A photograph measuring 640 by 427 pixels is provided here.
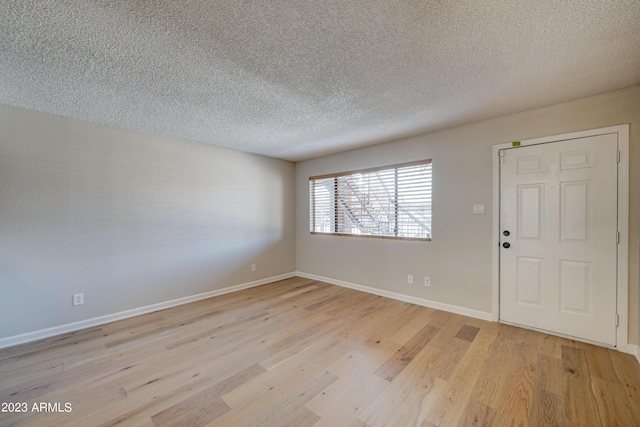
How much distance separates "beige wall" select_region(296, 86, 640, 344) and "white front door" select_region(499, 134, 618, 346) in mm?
130

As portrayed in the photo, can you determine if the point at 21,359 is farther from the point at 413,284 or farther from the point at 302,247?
the point at 413,284

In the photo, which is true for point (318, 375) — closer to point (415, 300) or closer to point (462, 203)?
point (415, 300)

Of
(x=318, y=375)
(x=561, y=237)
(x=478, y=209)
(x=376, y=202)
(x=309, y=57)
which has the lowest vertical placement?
(x=318, y=375)

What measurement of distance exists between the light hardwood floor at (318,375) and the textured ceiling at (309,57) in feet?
7.71

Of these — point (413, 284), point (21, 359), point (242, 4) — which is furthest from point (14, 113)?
point (413, 284)

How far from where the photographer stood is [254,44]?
1622 millimetres

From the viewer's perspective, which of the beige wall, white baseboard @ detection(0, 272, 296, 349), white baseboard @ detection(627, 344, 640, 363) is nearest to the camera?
white baseboard @ detection(627, 344, 640, 363)

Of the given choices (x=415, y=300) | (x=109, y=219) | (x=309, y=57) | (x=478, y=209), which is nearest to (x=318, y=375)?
(x=415, y=300)

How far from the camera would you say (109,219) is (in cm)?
302

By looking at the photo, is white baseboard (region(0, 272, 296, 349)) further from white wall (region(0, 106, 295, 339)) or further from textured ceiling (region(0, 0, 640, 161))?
textured ceiling (region(0, 0, 640, 161))

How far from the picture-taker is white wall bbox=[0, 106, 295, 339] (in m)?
2.52

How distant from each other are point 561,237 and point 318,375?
2710mm

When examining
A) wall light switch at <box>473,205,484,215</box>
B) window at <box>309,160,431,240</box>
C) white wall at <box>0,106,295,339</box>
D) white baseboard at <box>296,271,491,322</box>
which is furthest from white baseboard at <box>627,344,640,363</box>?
white wall at <box>0,106,295,339</box>

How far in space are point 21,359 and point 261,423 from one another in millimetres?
2379
